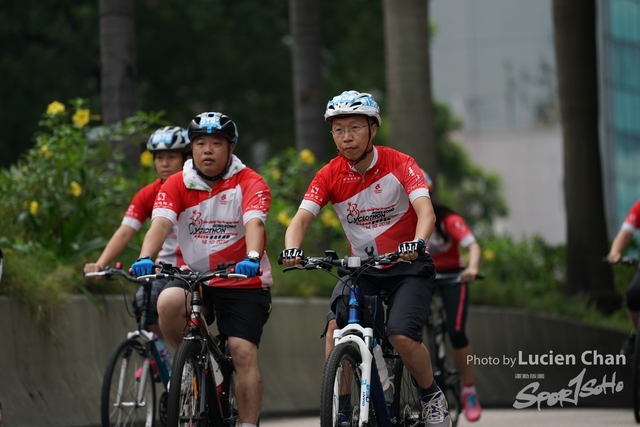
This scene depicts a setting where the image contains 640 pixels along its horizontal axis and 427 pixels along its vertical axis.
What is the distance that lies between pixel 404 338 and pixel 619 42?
193ft

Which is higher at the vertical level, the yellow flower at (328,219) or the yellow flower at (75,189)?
the yellow flower at (75,189)

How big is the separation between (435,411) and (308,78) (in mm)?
9320

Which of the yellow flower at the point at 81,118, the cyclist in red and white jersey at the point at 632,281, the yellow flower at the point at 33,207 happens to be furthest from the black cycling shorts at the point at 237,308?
the yellow flower at the point at 81,118

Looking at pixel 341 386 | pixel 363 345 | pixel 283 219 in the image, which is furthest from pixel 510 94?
pixel 341 386

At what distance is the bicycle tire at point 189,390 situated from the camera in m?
7.01

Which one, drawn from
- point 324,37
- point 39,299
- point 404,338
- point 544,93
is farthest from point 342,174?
point 544,93

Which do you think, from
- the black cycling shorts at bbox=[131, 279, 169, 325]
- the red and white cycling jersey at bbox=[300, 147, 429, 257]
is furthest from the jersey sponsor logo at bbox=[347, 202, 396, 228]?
the black cycling shorts at bbox=[131, 279, 169, 325]

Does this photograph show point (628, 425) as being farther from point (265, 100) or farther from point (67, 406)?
point (265, 100)

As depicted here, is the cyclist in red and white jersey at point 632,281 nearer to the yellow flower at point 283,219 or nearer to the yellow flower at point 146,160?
the yellow flower at point 283,219

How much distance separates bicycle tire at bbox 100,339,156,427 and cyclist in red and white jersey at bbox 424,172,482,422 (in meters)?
3.49

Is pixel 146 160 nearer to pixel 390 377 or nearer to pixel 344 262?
pixel 390 377

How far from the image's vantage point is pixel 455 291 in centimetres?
1140

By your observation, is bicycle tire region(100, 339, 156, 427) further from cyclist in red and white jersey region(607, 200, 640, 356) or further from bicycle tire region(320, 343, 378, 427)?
cyclist in red and white jersey region(607, 200, 640, 356)

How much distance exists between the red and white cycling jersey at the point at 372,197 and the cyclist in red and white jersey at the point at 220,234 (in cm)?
45
